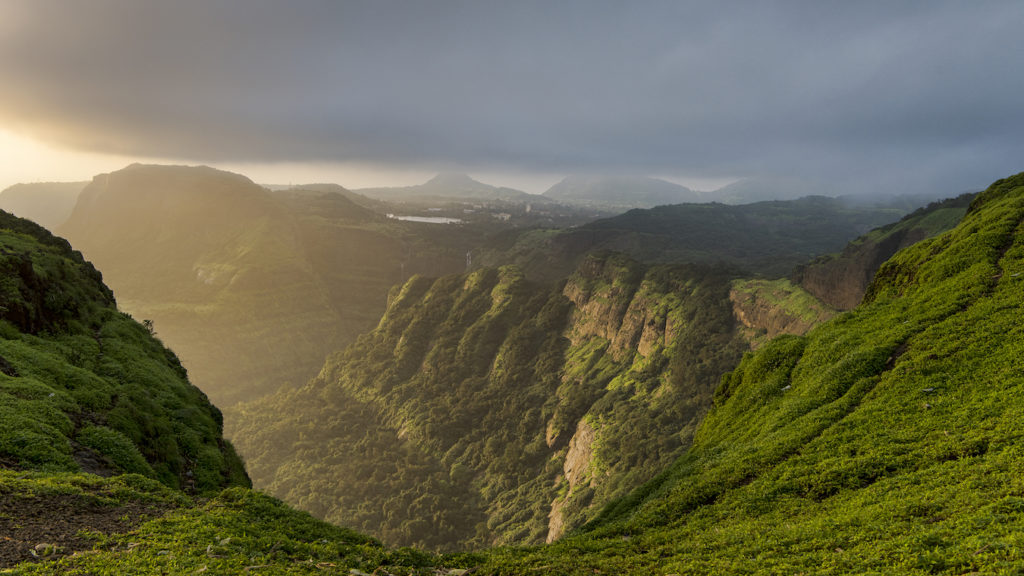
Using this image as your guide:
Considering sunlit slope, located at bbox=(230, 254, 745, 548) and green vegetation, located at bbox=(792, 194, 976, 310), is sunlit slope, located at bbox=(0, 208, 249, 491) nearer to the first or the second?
sunlit slope, located at bbox=(230, 254, 745, 548)

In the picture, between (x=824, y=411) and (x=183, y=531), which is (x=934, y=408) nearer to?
(x=824, y=411)

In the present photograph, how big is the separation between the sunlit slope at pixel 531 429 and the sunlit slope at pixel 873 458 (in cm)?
7280

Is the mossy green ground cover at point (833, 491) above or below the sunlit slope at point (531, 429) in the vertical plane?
above

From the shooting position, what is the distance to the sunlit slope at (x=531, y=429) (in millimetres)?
120062

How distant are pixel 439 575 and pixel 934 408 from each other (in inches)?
1174

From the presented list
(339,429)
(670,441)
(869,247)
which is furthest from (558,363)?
(869,247)

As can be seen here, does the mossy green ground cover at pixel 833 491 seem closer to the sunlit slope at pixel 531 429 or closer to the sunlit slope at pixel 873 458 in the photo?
the sunlit slope at pixel 873 458

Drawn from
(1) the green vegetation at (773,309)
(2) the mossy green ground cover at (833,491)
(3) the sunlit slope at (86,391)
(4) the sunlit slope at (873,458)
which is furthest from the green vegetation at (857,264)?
(3) the sunlit slope at (86,391)

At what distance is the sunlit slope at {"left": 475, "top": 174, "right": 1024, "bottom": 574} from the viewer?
16375 mm

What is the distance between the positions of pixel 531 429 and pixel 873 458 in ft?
460

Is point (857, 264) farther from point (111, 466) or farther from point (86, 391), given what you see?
point (86, 391)

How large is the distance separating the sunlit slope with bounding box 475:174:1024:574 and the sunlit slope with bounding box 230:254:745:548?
239ft

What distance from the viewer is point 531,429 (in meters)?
157

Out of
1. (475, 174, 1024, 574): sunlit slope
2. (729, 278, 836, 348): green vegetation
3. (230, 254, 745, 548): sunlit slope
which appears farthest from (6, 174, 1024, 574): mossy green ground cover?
(729, 278, 836, 348): green vegetation
